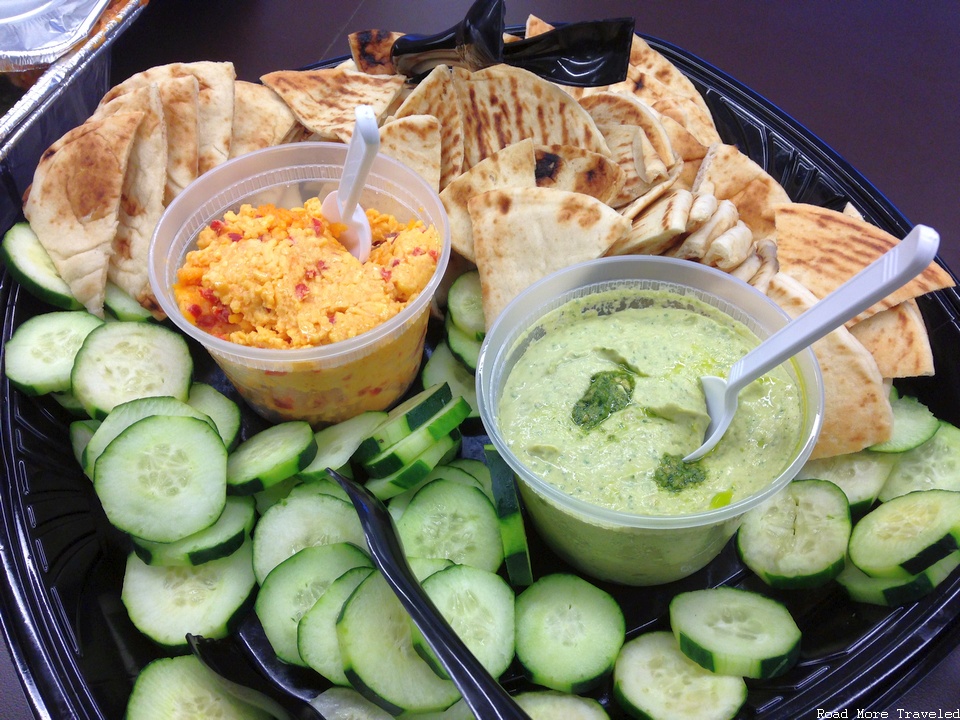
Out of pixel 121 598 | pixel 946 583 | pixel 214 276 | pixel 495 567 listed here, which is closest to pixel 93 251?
pixel 214 276

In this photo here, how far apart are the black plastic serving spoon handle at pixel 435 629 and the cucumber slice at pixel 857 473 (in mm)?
1009

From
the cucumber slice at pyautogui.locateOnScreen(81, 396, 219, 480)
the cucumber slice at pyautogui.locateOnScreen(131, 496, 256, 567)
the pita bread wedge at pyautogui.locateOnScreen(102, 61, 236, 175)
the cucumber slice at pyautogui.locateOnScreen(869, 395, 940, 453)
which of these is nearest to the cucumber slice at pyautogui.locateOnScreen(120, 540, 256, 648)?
the cucumber slice at pyautogui.locateOnScreen(131, 496, 256, 567)

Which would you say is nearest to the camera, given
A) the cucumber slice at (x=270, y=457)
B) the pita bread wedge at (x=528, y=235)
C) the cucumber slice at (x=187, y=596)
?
the cucumber slice at (x=187, y=596)

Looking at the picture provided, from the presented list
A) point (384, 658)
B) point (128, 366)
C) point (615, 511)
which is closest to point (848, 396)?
point (615, 511)

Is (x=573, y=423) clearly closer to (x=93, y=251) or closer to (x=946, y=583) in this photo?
(x=946, y=583)

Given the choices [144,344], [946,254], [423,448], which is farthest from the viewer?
[946,254]

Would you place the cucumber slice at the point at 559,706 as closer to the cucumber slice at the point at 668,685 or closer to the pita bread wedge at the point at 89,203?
the cucumber slice at the point at 668,685

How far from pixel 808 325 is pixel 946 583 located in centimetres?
82

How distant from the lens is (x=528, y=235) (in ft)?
6.37

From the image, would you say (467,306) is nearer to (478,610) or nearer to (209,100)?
(478,610)

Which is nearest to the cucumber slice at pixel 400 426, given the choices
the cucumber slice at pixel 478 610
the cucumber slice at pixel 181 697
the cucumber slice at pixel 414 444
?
the cucumber slice at pixel 414 444

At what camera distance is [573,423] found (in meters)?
1.55

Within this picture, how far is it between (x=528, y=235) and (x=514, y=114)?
53cm

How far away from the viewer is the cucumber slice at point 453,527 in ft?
5.42
